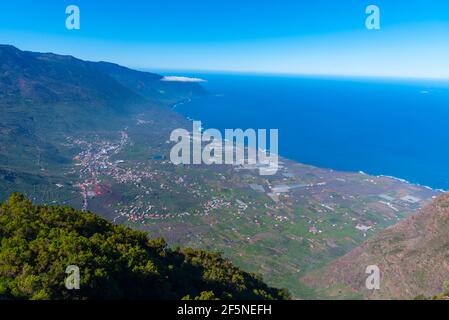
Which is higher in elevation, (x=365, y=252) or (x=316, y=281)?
(x=365, y=252)

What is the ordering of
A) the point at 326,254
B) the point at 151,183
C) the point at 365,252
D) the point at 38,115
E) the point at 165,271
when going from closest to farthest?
Result: 1. the point at 165,271
2. the point at 365,252
3. the point at 326,254
4. the point at 151,183
5. the point at 38,115

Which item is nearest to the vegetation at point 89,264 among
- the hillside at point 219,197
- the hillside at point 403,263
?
the hillside at point 403,263

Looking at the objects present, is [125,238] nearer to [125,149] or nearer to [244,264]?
[244,264]

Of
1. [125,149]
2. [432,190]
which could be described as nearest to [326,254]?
[432,190]

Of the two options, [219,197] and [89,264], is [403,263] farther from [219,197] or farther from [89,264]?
[219,197]

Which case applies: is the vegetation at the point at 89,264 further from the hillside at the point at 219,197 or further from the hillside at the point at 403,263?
the hillside at the point at 219,197

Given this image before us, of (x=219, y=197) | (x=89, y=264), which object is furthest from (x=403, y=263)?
(x=219, y=197)
